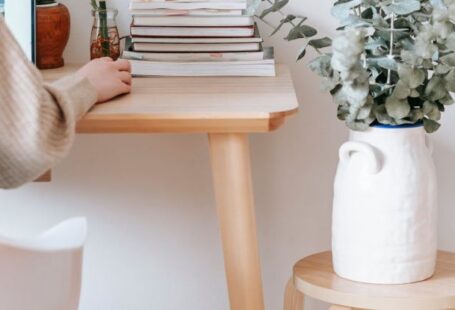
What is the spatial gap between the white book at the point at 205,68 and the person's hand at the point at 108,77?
143mm

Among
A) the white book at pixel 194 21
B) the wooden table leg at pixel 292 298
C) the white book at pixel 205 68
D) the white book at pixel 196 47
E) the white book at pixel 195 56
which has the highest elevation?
the white book at pixel 194 21

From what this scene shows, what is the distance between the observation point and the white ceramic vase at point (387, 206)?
158 cm

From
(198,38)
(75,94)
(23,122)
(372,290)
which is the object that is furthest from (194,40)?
(23,122)

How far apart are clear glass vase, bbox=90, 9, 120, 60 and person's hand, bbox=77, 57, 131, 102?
Answer: 0.21m

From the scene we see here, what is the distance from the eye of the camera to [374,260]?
161 cm

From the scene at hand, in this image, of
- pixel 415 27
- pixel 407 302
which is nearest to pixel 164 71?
pixel 415 27

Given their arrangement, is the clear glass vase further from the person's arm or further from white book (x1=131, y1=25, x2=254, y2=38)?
the person's arm

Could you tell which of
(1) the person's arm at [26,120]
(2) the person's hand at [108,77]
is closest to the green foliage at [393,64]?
(2) the person's hand at [108,77]

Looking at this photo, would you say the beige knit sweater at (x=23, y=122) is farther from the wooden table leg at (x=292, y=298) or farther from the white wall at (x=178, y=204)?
the white wall at (x=178, y=204)

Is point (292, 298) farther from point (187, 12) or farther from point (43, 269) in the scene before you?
point (43, 269)

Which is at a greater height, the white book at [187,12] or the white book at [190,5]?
the white book at [190,5]

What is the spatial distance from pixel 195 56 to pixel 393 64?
426mm

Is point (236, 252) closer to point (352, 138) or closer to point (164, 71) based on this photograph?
point (352, 138)

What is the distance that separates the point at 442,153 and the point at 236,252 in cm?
62
